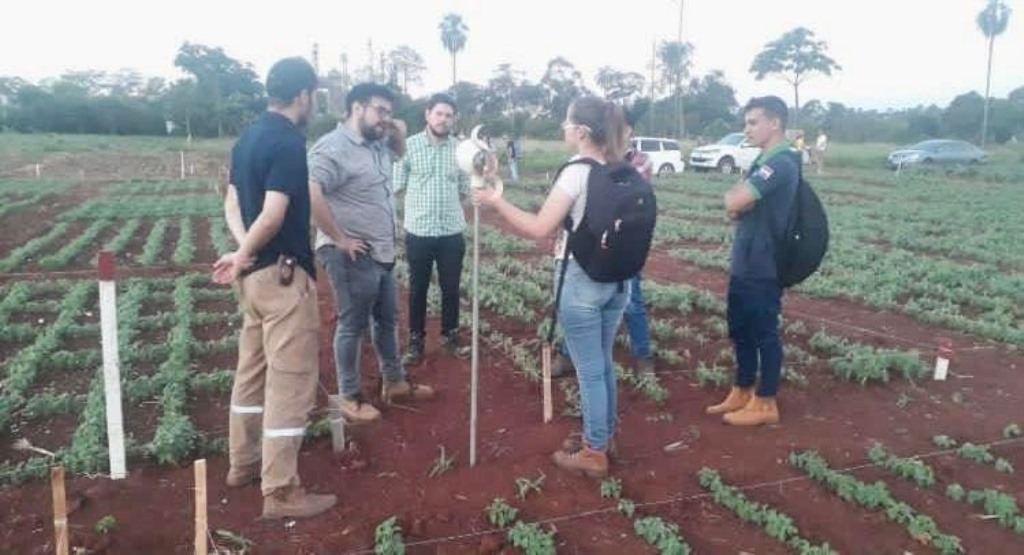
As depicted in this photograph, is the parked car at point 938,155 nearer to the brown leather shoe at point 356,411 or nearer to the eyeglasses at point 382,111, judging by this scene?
the eyeglasses at point 382,111

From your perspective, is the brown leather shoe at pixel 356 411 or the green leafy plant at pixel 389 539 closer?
the green leafy plant at pixel 389 539

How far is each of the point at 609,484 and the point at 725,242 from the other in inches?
343

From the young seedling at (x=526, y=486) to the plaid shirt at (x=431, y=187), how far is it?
212 centimetres

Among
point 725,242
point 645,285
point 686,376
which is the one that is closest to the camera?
point 686,376

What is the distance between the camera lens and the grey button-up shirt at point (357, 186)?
162 inches

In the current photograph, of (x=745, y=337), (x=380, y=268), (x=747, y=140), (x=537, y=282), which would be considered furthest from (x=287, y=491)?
(x=537, y=282)

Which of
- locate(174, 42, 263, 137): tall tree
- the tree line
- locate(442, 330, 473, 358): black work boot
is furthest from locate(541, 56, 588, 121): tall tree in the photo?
locate(442, 330, 473, 358): black work boot

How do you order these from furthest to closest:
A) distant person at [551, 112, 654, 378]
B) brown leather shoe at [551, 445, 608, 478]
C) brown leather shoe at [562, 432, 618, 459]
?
1. distant person at [551, 112, 654, 378]
2. brown leather shoe at [562, 432, 618, 459]
3. brown leather shoe at [551, 445, 608, 478]

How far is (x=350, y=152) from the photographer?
417 cm

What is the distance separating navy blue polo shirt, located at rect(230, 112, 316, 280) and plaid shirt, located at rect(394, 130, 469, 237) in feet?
6.03

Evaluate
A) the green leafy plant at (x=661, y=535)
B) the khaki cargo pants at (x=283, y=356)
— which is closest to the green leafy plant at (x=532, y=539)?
the green leafy plant at (x=661, y=535)

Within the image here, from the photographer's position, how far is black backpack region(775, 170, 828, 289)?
4.30 metres

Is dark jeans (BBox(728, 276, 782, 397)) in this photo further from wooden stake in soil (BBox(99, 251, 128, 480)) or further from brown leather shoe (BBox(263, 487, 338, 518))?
wooden stake in soil (BBox(99, 251, 128, 480))

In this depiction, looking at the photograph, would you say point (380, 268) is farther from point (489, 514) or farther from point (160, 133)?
point (160, 133)
